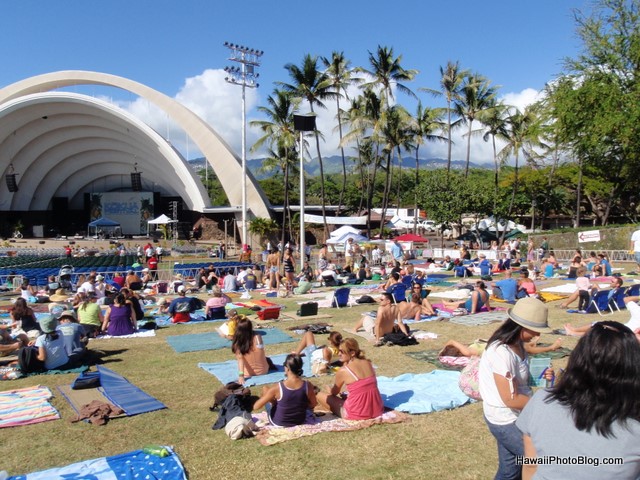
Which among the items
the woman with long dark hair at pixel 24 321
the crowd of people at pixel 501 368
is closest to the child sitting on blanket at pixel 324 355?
the crowd of people at pixel 501 368

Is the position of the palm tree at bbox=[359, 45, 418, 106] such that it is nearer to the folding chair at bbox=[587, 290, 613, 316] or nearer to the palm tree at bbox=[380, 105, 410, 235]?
the palm tree at bbox=[380, 105, 410, 235]

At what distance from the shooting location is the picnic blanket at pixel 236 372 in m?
7.07

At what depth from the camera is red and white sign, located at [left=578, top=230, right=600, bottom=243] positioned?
27.4 m

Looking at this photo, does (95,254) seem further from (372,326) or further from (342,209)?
(372,326)

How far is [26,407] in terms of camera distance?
6133 mm

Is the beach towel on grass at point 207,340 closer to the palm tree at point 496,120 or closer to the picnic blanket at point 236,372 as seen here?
the picnic blanket at point 236,372

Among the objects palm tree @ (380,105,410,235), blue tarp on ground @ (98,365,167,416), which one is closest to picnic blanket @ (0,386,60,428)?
blue tarp on ground @ (98,365,167,416)

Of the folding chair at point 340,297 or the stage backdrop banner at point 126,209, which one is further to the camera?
the stage backdrop banner at point 126,209

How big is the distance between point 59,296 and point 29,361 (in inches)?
341

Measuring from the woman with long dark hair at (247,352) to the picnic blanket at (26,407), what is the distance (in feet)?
6.93

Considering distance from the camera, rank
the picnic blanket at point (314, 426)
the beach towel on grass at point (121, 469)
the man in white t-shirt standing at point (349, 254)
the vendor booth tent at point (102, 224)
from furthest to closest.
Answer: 1. the vendor booth tent at point (102, 224)
2. the man in white t-shirt standing at point (349, 254)
3. the picnic blanket at point (314, 426)
4. the beach towel on grass at point (121, 469)

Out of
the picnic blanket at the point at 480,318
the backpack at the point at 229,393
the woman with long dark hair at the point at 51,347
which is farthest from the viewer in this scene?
the picnic blanket at the point at 480,318

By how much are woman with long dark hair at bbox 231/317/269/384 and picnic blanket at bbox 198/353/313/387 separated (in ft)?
0.30

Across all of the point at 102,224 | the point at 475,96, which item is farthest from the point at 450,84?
the point at 102,224
